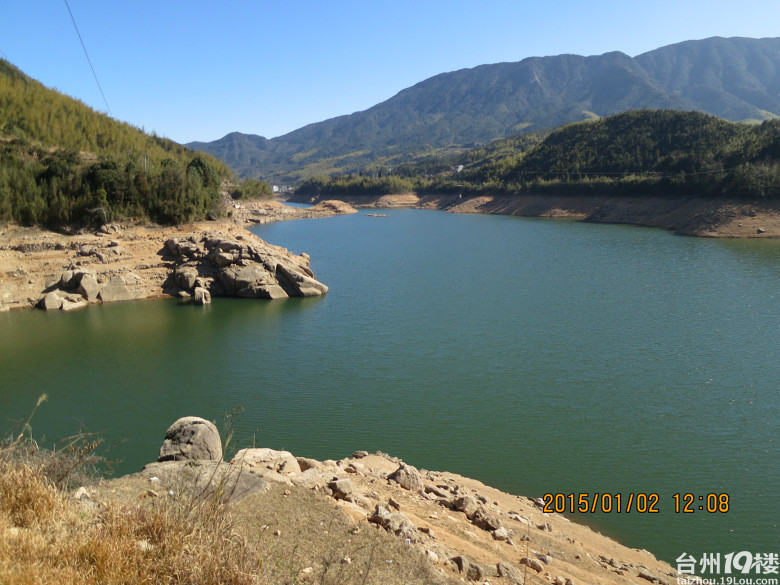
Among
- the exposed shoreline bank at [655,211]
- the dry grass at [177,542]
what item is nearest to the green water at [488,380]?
the dry grass at [177,542]

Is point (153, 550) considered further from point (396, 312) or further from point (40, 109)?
point (40, 109)

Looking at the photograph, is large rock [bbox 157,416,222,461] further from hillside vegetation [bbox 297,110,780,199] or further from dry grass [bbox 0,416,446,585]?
hillside vegetation [bbox 297,110,780,199]

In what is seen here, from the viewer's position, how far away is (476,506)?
774 cm

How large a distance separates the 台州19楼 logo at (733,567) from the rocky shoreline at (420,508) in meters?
0.38

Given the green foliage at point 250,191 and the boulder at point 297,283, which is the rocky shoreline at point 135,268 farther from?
the green foliage at point 250,191

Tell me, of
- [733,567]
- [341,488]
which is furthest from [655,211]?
[341,488]

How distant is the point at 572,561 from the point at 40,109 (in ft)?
121

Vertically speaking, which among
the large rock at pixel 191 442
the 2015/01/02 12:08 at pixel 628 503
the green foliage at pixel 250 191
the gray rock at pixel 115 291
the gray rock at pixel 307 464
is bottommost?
the 2015/01/02 12:08 at pixel 628 503

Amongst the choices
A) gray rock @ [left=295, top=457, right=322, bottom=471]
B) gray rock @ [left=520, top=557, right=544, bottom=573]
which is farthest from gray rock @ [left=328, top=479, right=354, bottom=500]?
gray rock @ [left=520, top=557, right=544, bottom=573]

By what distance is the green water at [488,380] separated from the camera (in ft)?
32.7

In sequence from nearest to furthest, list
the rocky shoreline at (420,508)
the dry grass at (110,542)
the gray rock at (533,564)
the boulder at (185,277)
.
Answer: the dry grass at (110,542)
the rocky shoreline at (420,508)
the gray rock at (533,564)
the boulder at (185,277)

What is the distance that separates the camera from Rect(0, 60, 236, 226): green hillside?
2556 centimetres

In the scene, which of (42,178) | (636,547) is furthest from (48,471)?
(42,178)

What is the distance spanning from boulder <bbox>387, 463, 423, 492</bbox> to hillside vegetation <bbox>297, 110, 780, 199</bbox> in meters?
49.1
